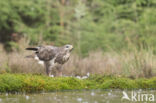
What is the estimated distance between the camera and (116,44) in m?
17.9

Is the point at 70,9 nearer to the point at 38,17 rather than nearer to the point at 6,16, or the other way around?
the point at 38,17

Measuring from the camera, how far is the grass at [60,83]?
8760 mm

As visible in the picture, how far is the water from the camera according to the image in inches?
292

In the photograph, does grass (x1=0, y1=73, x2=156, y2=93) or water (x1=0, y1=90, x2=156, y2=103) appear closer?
water (x1=0, y1=90, x2=156, y2=103)

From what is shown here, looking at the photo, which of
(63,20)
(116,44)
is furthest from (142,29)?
(63,20)

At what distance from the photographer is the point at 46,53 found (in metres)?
11.4

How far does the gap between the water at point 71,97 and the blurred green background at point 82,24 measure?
735cm

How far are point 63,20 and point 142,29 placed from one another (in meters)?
4.87

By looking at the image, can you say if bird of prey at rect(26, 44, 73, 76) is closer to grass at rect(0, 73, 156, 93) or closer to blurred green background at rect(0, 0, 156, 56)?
grass at rect(0, 73, 156, 93)

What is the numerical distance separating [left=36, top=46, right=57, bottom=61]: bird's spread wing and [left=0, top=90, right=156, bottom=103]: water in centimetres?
263

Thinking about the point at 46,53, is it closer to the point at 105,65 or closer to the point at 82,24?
the point at 105,65

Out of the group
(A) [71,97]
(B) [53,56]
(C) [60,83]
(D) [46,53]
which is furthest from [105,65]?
(A) [71,97]

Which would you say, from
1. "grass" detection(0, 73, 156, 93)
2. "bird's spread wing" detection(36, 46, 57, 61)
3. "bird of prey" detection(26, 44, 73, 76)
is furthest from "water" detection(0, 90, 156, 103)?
"bird's spread wing" detection(36, 46, 57, 61)

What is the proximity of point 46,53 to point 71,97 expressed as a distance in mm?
3595
